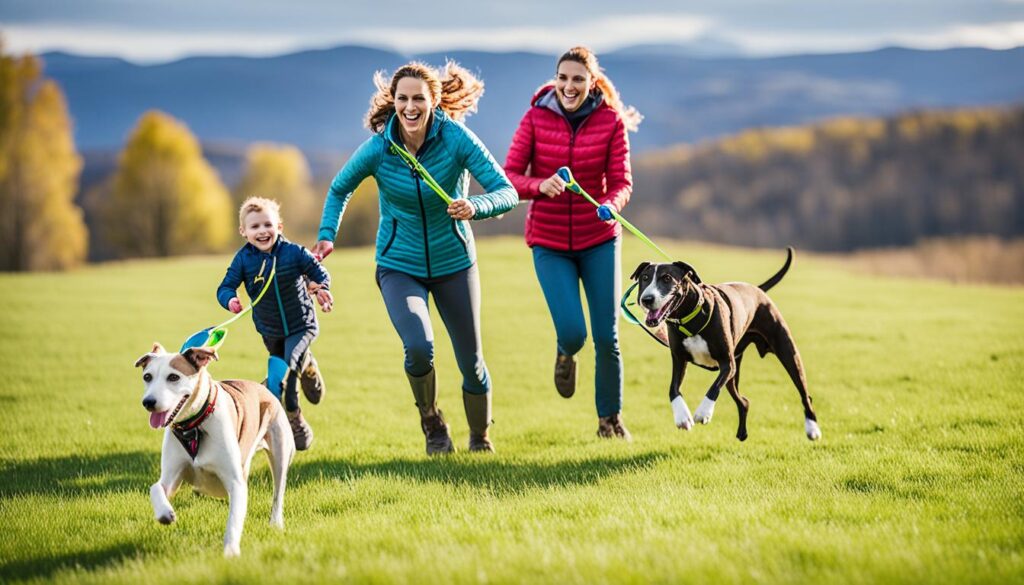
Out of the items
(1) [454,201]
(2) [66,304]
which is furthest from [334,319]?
(1) [454,201]

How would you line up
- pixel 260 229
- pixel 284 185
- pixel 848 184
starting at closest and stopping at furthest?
1. pixel 260 229
2. pixel 284 185
3. pixel 848 184

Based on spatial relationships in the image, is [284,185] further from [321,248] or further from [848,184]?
[321,248]

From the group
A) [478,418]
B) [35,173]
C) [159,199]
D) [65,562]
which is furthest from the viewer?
[159,199]

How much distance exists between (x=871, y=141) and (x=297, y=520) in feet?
315

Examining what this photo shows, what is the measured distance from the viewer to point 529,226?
28.7 feet

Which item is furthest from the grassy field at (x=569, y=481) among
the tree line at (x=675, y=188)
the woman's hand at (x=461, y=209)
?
the tree line at (x=675, y=188)

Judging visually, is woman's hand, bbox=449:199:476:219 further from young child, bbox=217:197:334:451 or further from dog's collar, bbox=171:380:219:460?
dog's collar, bbox=171:380:219:460

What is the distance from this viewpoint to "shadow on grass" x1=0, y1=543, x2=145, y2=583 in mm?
5441

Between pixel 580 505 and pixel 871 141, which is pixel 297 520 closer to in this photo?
pixel 580 505

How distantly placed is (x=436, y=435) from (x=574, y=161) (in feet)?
9.28

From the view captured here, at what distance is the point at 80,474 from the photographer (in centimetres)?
835

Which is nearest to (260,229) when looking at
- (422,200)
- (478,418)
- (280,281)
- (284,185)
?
(280,281)

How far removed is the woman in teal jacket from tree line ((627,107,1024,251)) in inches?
2893

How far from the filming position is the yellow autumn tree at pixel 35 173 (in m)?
43.8
